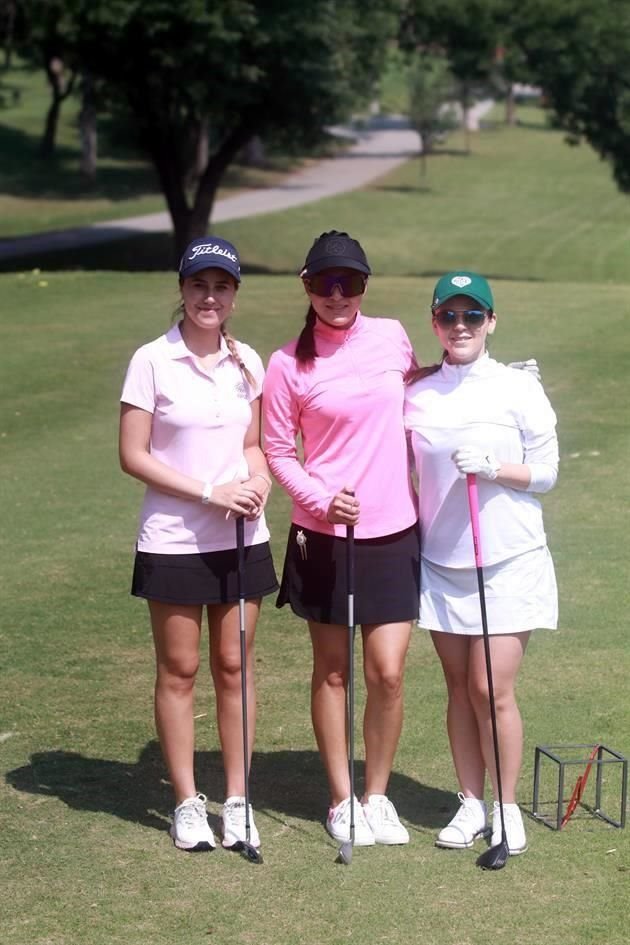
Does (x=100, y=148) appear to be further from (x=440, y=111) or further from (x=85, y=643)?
→ (x=85, y=643)

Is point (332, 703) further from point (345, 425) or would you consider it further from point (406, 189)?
point (406, 189)

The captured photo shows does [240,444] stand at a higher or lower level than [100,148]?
higher

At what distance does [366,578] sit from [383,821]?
860 mm

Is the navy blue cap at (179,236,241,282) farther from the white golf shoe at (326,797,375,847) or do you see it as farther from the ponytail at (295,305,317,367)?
the white golf shoe at (326,797,375,847)

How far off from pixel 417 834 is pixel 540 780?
707 millimetres

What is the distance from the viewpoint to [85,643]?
25.8 ft

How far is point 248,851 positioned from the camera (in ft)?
16.7

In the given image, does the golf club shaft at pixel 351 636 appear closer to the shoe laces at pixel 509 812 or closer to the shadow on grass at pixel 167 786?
the shadow on grass at pixel 167 786

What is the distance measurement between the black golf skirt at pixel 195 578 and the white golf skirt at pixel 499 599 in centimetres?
62

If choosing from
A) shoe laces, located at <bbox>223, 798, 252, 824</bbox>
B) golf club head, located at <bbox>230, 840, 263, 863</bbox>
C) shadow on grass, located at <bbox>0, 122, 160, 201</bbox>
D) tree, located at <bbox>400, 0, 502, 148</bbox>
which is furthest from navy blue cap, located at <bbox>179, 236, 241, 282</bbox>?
shadow on grass, located at <bbox>0, 122, 160, 201</bbox>

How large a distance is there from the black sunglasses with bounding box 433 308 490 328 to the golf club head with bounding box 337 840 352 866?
1773mm

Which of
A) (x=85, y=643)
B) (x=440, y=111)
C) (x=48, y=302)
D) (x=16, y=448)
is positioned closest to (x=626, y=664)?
(x=85, y=643)

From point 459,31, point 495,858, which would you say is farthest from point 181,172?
point 495,858

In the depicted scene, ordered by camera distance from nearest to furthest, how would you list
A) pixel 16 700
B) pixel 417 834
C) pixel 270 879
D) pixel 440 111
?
pixel 270 879 → pixel 417 834 → pixel 16 700 → pixel 440 111
